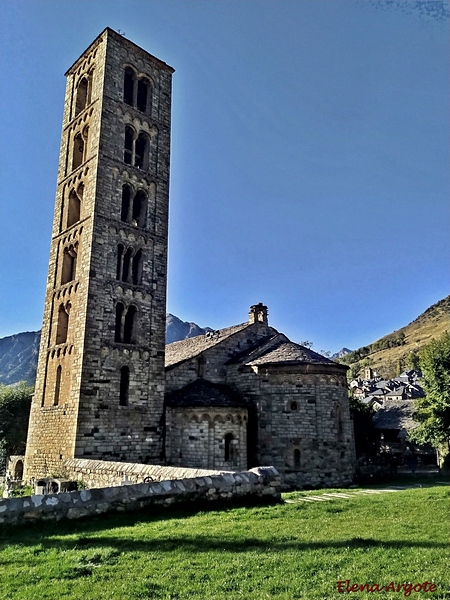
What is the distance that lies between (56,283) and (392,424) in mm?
34029

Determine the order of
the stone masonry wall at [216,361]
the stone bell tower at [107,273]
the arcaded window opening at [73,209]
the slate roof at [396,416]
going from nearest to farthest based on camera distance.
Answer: the stone bell tower at [107,273] → the arcaded window opening at [73,209] → the stone masonry wall at [216,361] → the slate roof at [396,416]

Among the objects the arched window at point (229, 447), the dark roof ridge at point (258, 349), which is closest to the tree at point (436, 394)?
the dark roof ridge at point (258, 349)

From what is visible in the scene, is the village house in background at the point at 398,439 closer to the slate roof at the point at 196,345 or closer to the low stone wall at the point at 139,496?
the slate roof at the point at 196,345

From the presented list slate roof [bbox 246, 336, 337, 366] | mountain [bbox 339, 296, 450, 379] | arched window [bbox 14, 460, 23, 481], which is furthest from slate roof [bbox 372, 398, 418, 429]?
mountain [bbox 339, 296, 450, 379]

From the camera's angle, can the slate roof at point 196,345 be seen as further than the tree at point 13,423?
No

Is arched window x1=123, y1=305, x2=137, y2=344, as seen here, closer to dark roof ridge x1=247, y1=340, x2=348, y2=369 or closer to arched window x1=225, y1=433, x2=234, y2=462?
dark roof ridge x1=247, y1=340, x2=348, y2=369

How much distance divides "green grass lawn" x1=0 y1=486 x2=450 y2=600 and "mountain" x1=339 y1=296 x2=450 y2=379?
120m

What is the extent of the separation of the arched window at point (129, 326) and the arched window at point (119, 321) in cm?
32

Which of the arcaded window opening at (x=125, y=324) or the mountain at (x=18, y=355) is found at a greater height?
the mountain at (x=18, y=355)

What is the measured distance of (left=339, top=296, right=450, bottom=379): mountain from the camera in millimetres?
134750

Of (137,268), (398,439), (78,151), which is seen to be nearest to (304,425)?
(137,268)

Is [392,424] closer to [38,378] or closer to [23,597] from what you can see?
[38,378]

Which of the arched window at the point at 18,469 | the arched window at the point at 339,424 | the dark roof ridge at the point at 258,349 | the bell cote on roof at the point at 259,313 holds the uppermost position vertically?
the bell cote on roof at the point at 259,313

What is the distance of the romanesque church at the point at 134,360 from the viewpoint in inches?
868
